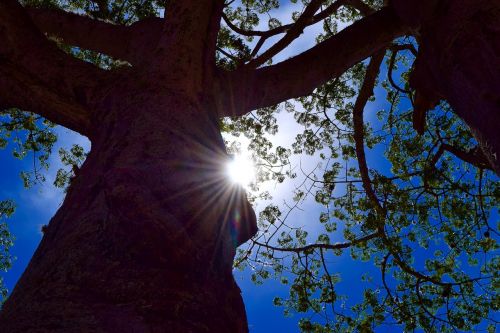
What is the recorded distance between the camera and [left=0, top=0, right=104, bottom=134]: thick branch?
2.69 meters

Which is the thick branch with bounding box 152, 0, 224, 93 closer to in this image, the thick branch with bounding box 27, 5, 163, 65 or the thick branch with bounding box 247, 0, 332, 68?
the thick branch with bounding box 27, 5, 163, 65

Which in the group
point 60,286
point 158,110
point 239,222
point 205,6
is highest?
point 205,6

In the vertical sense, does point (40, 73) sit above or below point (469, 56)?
above

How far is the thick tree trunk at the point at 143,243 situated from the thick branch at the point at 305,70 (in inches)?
49.1

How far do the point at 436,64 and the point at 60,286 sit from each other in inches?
101

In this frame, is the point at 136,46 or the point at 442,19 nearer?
the point at 442,19

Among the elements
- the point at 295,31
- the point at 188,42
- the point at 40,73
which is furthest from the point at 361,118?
the point at 40,73

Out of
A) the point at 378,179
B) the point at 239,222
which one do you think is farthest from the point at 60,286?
the point at 378,179

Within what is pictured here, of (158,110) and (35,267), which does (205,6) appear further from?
(35,267)

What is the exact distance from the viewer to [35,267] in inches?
60.7

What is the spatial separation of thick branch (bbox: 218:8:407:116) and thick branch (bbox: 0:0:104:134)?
1.09m

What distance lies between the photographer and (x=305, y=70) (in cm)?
352

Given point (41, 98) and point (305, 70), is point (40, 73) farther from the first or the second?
point (305, 70)

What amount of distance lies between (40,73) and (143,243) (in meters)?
2.11
